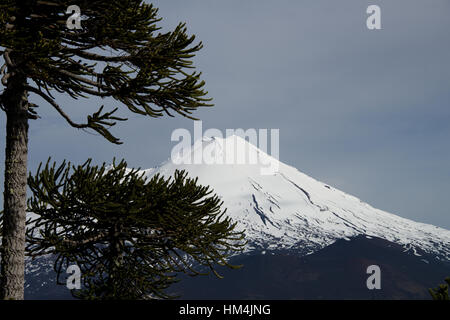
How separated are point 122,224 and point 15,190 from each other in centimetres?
300

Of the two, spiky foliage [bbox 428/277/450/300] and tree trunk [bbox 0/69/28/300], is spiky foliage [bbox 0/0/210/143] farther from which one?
spiky foliage [bbox 428/277/450/300]

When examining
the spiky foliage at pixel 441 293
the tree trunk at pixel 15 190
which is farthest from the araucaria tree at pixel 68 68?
the spiky foliage at pixel 441 293

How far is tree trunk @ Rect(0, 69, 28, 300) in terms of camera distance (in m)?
8.95

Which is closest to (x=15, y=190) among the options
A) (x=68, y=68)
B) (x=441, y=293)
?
(x=68, y=68)

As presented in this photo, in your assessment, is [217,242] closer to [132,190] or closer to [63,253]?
[132,190]

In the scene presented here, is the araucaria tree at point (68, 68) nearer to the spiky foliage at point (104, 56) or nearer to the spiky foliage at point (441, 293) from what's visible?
the spiky foliage at point (104, 56)

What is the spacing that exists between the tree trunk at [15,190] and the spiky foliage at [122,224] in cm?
78

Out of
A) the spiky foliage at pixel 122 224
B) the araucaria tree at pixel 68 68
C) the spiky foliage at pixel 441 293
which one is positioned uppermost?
the araucaria tree at pixel 68 68

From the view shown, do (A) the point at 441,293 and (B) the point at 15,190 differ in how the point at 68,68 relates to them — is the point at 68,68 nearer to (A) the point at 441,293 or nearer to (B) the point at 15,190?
(B) the point at 15,190

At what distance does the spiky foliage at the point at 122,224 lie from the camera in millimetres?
10062

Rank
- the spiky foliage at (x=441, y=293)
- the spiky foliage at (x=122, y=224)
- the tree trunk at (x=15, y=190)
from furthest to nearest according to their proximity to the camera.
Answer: the spiky foliage at (x=122, y=224), the tree trunk at (x=15, y=190), the spiky foliage at (x=441, y=293)
